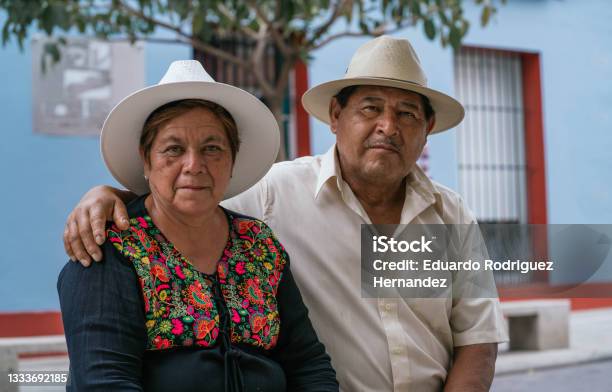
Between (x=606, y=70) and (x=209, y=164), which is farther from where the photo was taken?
(x=606, y=70)

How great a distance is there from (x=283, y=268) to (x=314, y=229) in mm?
295

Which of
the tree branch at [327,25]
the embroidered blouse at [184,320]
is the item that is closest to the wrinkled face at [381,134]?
the embroidered blouse at [184,320]

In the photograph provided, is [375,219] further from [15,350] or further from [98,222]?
[15,350]

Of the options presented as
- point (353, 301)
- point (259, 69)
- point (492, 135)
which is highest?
point (259, 69)

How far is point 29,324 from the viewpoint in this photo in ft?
23.1

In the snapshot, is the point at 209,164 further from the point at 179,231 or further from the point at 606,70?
the point at 606,70

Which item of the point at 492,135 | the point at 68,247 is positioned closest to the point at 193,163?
the point at 68,247

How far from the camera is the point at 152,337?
6.79 feet

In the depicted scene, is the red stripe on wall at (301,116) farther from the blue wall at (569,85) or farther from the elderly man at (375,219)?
the elderly man at (375,219)

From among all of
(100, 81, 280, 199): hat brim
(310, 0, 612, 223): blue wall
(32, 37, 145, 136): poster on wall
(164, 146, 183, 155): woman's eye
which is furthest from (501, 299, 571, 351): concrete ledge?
(164, 146, 183, 155): woman's eye

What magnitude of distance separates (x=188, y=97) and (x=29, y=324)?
542 centimetres

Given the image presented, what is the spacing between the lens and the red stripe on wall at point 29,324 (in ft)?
22.9

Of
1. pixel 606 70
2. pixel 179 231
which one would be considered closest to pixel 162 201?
pixel 179 231

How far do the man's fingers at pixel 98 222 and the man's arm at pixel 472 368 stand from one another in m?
1.31
